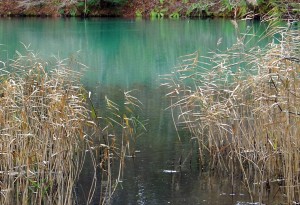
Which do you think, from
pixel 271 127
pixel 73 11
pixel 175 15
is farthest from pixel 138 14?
pixel 271 127

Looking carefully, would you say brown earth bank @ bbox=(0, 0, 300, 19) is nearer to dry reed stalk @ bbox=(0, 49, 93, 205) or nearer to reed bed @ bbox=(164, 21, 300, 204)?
reed bed @ bbox=(164, 21, 300, 204)

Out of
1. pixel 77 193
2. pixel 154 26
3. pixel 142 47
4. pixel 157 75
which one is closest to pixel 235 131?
pixel 77 193

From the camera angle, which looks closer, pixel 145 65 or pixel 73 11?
pixel 145 65

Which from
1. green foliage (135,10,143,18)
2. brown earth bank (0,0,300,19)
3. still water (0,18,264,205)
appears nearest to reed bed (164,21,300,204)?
still water (0,18,264,205)

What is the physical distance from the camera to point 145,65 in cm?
1627

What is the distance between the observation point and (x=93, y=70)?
601 inches

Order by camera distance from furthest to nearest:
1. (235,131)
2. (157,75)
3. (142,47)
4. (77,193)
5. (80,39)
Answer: (80,39) → (142,47) → (157,75) → (235,131) → (77,193)

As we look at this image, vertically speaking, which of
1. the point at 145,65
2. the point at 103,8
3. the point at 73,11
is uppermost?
the point at 103,8

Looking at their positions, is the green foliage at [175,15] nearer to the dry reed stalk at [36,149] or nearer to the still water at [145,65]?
the still water at [145,65]

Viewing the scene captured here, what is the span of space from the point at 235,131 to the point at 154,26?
19.4 metres

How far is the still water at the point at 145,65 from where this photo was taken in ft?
21.2

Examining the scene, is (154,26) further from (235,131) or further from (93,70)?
(235,131)

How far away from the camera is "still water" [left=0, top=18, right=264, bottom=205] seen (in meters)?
6.46

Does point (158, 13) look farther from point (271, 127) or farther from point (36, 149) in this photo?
point (36, 149)
